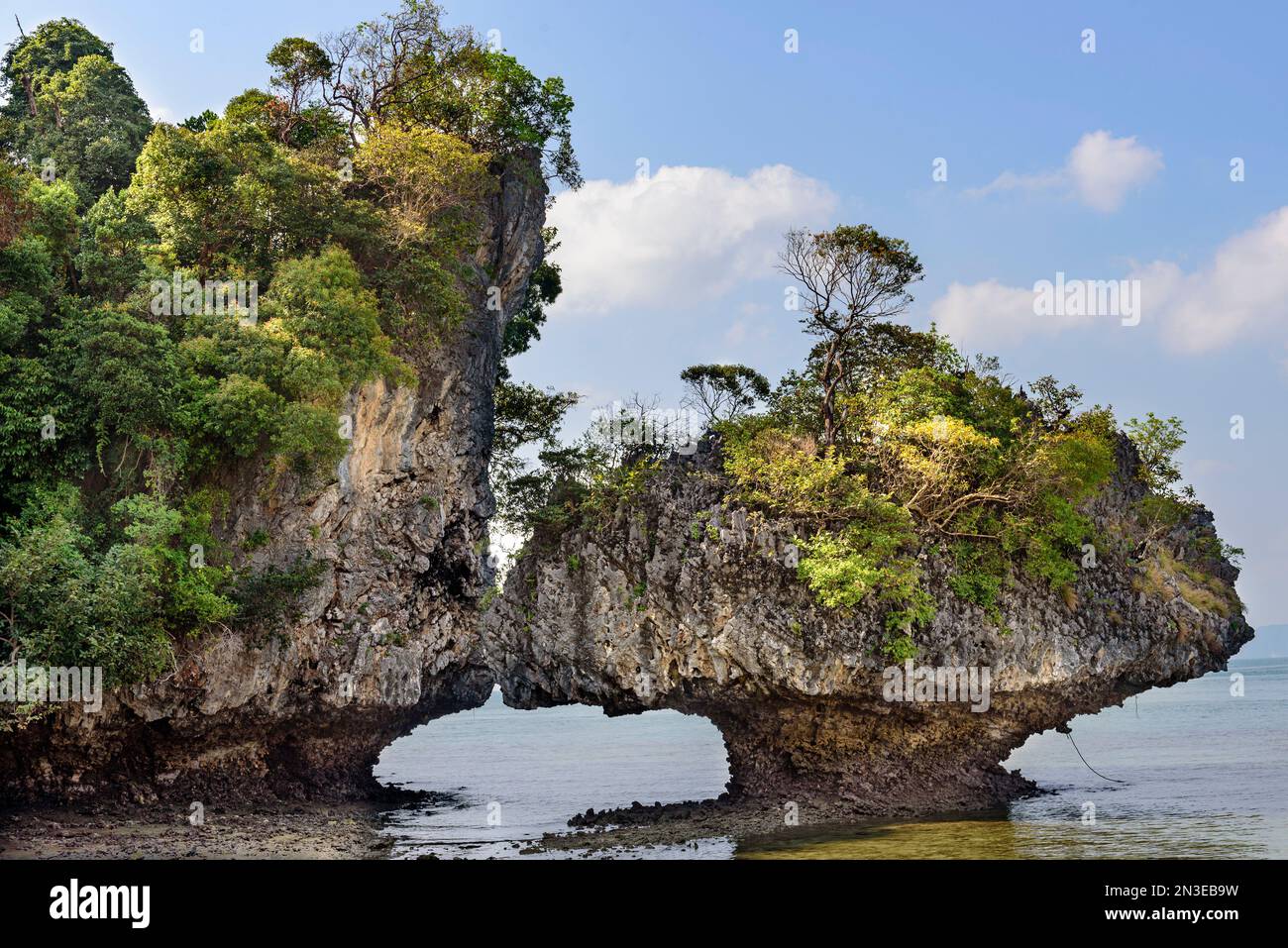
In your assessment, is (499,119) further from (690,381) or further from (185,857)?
(185,857)

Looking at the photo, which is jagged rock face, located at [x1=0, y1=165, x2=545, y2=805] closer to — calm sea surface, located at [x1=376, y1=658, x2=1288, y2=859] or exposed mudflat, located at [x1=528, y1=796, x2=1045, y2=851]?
calm sea surface, located at [x1=376, y1=658, x2=1288, y2=859]

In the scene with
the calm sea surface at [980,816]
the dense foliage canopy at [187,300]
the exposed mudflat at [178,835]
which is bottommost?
the calm sea surface at [980,816]

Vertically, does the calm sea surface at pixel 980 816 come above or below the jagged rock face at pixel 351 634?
below

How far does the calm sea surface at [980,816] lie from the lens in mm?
19891

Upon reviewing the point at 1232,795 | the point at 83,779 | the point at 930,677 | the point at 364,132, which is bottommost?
the point at 1232,795

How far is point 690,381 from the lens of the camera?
1033 inches

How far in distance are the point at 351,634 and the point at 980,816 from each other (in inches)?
547

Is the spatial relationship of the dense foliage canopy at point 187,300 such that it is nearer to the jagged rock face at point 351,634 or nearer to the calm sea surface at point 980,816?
the jagged rock face at point 351,634

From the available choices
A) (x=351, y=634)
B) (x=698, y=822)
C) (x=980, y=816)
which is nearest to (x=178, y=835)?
(x=351, y=634)

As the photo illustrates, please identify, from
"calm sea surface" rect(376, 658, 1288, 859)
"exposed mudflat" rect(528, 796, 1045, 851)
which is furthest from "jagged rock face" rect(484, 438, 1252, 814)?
"calm sea surface" rect(376, 658, 1288, 859)

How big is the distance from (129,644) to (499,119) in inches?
663

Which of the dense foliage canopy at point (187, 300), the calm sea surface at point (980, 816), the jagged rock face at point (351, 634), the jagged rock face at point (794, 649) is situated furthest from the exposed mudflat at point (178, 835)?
the jagged rock face at point (794, 649)

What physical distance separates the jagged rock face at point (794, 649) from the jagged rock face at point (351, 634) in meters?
2.60
